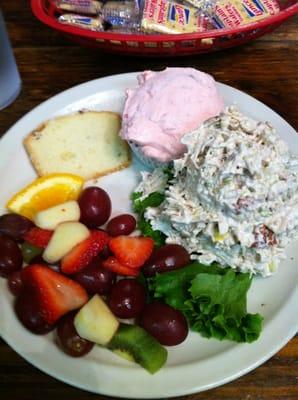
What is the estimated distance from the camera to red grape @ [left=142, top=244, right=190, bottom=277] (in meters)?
1.22

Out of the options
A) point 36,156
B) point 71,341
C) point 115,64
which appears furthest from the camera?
point 115,64

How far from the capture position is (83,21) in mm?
1707

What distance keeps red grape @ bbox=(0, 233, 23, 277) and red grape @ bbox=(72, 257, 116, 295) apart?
0.15 m

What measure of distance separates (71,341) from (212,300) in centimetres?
32

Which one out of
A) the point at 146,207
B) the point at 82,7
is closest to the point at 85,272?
the point at 146,207

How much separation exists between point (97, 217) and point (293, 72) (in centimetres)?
89

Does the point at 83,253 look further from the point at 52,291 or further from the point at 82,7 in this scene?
the point at 82,7

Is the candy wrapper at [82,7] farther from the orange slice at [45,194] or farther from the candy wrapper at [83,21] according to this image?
the orange slice at [45,194]

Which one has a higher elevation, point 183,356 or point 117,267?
point 117,267

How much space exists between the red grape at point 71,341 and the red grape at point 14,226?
0.27 meters

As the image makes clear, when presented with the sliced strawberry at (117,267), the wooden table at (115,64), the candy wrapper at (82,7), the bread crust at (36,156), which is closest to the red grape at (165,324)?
the sliced strawberry at (117,267)

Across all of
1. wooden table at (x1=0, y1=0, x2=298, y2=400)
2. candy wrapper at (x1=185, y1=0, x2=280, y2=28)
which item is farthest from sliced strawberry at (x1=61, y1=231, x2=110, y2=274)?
candy wrapper at (x1=185, y1=0, x2=280, y2=28)

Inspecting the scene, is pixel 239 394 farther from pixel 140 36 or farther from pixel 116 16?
pixel 116 16

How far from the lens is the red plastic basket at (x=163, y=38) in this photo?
1570 millimetres
